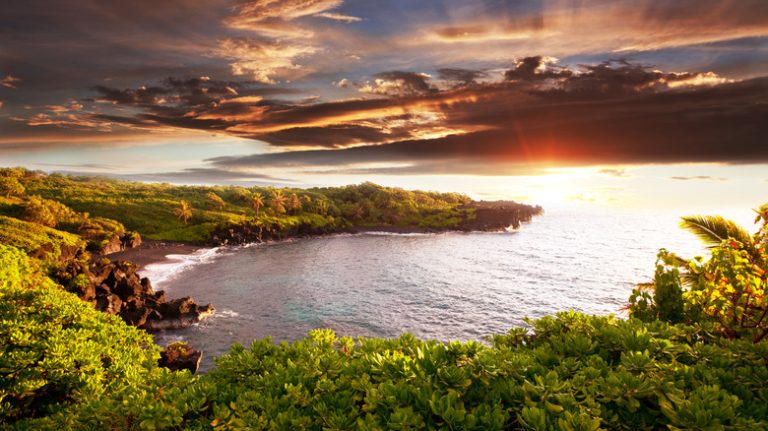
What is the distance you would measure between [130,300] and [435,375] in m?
49.9

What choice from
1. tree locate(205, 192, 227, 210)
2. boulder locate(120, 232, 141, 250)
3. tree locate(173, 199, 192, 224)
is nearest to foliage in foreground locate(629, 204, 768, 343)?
boulder locate(120, 232, 141, 250)

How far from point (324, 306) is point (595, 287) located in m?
48.4

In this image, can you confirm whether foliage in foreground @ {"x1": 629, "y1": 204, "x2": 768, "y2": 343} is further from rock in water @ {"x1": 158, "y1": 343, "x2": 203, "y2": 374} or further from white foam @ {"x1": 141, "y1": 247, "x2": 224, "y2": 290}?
white foam @ {"x1": 141, "y1": 247, "x2": 224, "y2": 290}

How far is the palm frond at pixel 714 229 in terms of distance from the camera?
2077 centimetres

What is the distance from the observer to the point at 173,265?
75.1 metres

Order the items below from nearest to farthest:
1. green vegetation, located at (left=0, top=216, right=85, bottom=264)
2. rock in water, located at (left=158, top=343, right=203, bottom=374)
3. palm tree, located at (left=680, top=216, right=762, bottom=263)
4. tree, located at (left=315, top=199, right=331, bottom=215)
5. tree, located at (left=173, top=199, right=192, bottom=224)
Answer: palm tree, located at (left=680, top=216, right=762, bottom=263) → rock in water, located at (left=158, top=343, right=203, bottom=374) → green vegetation, located at (left=0, top=216, right=85, bottom=264) → tree, located at (left=173, top=199, right=192, bottom=224) → tree, located at (left=315, top=199, right=331, bottom=215)

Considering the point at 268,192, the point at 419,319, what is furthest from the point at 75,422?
the point at 268,192

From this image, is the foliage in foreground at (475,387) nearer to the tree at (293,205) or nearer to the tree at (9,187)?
the tree at (9,187)


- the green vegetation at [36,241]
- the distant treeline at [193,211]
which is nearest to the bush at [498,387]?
the green vegetation at [36,241]

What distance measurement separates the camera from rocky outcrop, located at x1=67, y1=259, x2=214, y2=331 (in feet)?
137

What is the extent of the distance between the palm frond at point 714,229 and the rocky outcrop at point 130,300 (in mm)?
48004

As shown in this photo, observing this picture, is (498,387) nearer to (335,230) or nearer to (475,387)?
(475,387)

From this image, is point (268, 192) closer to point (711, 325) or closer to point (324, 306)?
point (324, 306)

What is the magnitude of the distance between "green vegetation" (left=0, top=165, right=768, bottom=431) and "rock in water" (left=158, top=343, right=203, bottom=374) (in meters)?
18.6
